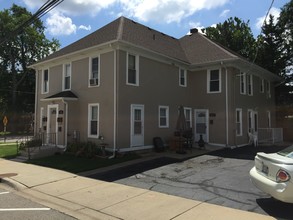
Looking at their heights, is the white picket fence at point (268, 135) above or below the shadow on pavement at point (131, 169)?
above

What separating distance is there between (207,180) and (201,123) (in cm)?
1046

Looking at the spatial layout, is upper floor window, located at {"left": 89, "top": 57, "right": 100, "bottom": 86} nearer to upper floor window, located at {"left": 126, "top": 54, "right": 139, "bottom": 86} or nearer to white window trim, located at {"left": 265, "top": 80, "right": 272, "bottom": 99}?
upper floor window, located at {"left": 126, "top": 54, "right": 139, "bottom": 86}

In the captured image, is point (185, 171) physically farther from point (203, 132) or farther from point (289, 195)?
point (203, 132)

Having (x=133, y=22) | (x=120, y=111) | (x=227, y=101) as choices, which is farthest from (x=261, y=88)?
(x=120, y=111)

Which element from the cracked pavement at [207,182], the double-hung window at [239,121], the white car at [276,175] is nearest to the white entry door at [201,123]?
the double-hung window at [239,121]

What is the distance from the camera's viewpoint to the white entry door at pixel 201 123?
63.3ft

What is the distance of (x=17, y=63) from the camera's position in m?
47.1

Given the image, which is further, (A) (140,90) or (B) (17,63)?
(B) (17,63)

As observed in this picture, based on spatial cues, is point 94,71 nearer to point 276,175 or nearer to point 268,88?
Result: point 276,175

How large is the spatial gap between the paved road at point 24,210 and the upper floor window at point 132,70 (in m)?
8.87

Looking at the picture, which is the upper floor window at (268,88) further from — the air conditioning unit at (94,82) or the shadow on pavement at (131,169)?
the air conditioning unit at (94,82)

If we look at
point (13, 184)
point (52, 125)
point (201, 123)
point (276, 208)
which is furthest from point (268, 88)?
point (13, 184)

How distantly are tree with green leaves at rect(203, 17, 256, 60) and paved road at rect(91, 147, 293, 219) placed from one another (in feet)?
76.3

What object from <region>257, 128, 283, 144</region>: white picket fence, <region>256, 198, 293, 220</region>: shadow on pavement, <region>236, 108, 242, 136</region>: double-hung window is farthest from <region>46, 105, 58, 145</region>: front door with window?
<region>257, 128, 283, 144</region>: white picket fence
